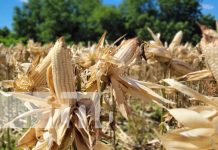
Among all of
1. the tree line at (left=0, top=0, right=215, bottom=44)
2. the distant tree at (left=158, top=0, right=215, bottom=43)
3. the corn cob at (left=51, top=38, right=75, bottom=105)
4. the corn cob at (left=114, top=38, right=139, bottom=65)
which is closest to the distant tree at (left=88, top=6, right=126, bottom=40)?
the tree line at (left=0, top=0, right=215, bottom=44)

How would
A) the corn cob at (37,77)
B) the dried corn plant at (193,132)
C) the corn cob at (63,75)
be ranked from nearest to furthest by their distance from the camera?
the dried corn plant at (193,132) < the corn cob at (63,75) < the corn cob at (37,77)

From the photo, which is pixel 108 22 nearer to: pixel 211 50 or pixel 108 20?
pixel 108 20

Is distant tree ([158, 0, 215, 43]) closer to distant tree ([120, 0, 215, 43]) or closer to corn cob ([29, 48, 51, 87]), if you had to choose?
distant tree ([120, 0, 215, 43])

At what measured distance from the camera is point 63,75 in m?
1.23

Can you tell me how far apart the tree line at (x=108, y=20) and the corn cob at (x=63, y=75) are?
1854 inches

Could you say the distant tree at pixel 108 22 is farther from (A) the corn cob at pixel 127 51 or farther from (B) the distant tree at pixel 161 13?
(A) the corn cob at pixel 127 51

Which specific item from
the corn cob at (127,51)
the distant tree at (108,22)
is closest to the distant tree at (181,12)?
the distant tree at (108,22)

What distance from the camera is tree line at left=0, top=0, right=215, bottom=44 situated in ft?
166

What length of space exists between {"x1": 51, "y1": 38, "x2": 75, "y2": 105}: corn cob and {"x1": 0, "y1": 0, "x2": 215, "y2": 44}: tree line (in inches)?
1854

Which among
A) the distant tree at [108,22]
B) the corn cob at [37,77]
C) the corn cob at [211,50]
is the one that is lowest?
the corn cob at [37,77]

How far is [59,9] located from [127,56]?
180 feet

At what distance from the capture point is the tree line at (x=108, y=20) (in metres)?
50.7

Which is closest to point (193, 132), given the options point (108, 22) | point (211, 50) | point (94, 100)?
point (211, 50)

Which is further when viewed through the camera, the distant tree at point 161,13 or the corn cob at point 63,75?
the distant tree at point 161,13
